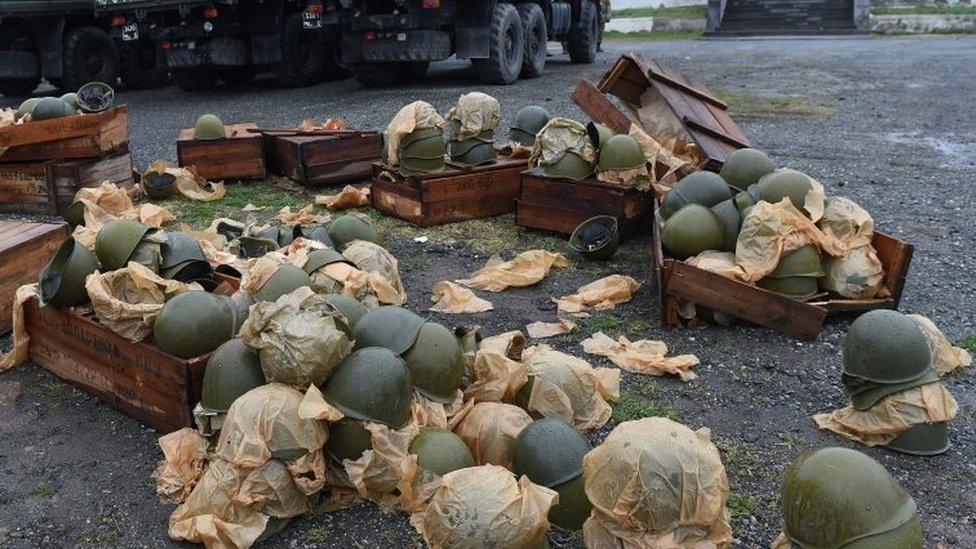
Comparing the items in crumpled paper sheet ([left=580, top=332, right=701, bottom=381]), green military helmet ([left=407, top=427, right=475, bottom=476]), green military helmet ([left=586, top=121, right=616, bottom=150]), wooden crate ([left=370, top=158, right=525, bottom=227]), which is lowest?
crumpled paper sheet ([left=580, top=332, right=701, bottom=381])

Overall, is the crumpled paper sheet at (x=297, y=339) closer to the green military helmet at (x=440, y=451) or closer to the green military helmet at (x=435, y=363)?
the green military helmet at (x=435, y=363)

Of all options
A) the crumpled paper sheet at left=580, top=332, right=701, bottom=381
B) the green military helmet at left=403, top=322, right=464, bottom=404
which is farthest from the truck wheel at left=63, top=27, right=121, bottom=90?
the green military helmet at left=403, top=322, right=464, bottom=404

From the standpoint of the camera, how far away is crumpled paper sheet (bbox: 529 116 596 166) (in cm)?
670

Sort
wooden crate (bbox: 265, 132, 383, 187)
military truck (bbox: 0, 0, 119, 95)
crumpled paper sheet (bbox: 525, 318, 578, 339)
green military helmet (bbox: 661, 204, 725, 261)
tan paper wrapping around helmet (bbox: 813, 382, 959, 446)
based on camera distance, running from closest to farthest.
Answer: tan paper wrapping around helmet (bbox: 813, 382, 959, 446)
crumpled paper sheet (bbox: 525, 318, 578, 339)
green military helmet (bbox: 661, 204, 725, 261)
wooden crate (bbox: 265, 132, 383, 187)
military truck (bbox: 0, 0, 119, 95)

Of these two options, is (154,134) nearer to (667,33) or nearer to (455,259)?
(455,259)

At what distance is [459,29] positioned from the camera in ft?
47.3

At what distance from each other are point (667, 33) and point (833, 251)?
29.9 m

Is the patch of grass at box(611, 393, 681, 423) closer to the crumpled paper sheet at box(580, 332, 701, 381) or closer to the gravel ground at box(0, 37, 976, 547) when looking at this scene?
the gravel ground at box(0, 37, 976, 547)

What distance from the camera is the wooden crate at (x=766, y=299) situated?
4852 millimetres

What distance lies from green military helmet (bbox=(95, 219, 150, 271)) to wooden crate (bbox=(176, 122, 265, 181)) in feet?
14.1

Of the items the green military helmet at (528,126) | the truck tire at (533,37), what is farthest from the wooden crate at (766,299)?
the truck tire at (533,37)

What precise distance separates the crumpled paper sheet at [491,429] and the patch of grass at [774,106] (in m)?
10.1

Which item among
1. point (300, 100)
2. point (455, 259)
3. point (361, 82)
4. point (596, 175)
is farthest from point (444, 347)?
point (361, 82)

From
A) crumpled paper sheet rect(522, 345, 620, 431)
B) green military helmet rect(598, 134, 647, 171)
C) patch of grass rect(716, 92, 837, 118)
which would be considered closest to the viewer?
crumpled paper sheet rect(522, 345, 620, 431)
